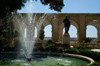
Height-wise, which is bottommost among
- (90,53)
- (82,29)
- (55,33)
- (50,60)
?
(50,60)

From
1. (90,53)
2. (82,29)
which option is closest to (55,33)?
(82,29)

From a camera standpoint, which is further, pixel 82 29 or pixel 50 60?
pixel 82 29

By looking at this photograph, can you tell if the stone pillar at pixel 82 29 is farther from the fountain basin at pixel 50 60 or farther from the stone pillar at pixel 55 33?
the fountain basin at pixel 50 60

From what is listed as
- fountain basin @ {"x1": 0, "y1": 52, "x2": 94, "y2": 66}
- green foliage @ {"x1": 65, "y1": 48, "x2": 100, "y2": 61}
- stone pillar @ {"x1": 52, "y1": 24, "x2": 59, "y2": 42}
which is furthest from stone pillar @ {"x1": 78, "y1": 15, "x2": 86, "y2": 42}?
fountain basin @ {"x1": 0, "y1": 52, "x2": 94, "y2": 66}

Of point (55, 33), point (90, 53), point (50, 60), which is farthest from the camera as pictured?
point (55, 33)

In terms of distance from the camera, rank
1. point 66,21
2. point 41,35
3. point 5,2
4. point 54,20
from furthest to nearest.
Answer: point 54,20, point 41,35, point 66,21, point 5,2

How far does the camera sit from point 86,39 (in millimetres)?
21219

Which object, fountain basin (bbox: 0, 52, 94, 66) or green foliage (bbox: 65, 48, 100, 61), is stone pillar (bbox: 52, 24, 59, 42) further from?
fountain basin (bbox: 0, 52, 94, 66)

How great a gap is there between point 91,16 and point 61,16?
4.88 meters

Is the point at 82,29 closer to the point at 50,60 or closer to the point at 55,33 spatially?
the point at 55,33

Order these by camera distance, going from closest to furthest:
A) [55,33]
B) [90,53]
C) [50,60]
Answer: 1. [50,60]
2. [90,53]
3. [55,33]

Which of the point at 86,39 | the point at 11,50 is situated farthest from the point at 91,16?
the point at 11,50

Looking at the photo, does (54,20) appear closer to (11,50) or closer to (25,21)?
(25,21)

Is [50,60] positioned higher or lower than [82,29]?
lower
